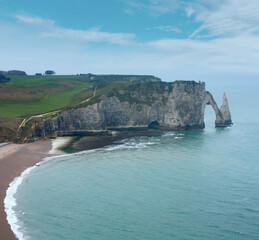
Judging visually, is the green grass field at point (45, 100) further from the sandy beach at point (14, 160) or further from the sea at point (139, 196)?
the sea at point (139, 196)

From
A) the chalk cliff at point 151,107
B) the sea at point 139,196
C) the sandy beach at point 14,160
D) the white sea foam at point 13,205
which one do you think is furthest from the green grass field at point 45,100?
the white sea foam at point 13,205

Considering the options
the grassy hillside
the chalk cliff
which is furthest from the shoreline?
the grassy hillside

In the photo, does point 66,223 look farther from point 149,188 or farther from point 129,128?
point 129,128

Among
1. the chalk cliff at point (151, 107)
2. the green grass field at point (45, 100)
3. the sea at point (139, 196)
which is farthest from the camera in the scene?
the chalk cliff at point (151, 107)

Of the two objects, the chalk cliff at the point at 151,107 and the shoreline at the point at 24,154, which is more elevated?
the chalk cliff at the point at 151,107

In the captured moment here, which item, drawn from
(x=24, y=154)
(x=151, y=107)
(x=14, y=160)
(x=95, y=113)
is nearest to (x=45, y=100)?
(x=95, y=113)

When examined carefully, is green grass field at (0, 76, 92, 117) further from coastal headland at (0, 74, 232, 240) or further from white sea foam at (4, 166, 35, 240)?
white sea foam at (4, 166, 35, 240)
